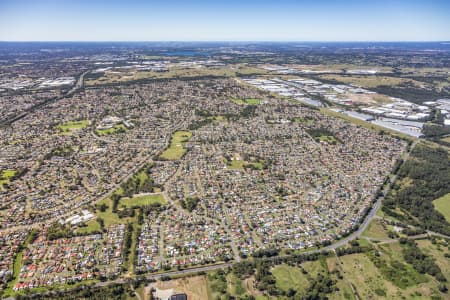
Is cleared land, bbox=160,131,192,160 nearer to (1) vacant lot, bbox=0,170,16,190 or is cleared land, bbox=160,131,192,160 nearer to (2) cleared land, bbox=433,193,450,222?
(1) vacant lot, bbox=0,170,16,190

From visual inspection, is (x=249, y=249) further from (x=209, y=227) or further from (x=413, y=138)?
(x=413, y=138)

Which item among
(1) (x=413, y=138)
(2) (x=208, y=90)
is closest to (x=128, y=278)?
(1) (x=413, y=138)

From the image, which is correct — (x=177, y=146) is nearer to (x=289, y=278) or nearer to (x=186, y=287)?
(x=186, y=287)

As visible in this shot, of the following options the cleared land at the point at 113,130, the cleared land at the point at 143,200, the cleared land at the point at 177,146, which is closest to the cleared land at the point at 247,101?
the cleared land at the point at 177,146

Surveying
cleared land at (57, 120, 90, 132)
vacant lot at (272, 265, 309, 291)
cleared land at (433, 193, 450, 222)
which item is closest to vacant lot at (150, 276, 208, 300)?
vacant lot at (272, 265, 309, 291)

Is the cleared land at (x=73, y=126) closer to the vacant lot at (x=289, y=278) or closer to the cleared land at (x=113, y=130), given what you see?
the cleared land at (x=113, y=130)
